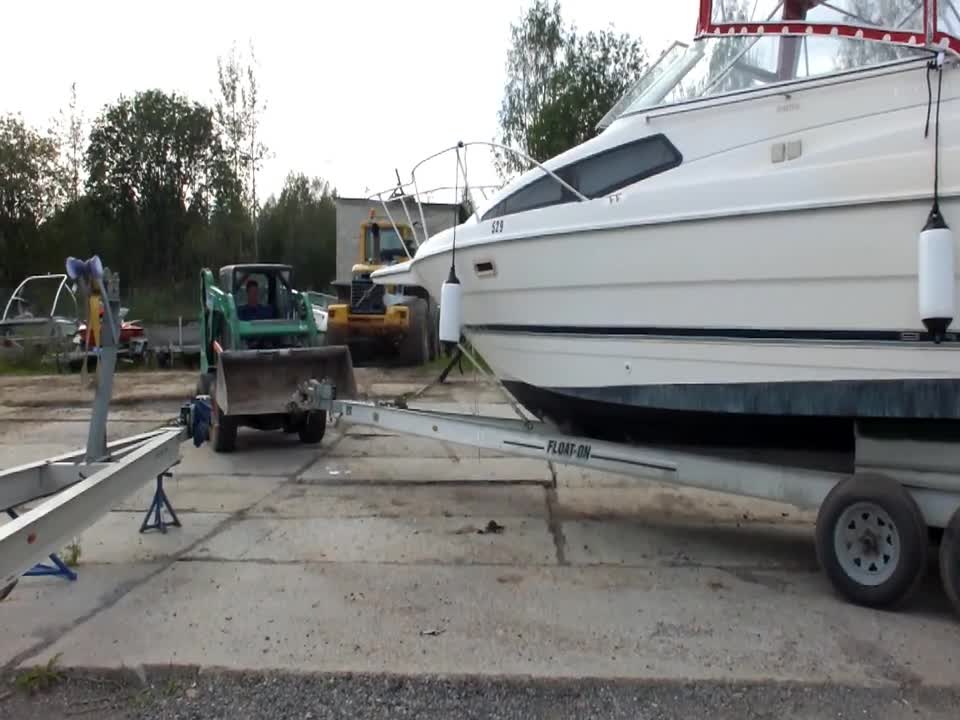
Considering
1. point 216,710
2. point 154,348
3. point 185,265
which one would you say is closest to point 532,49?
point 185,265

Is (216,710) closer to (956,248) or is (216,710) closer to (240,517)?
(240,517)

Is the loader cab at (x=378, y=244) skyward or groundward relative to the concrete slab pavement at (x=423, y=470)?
skyward

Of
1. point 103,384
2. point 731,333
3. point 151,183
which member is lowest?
point 103,384

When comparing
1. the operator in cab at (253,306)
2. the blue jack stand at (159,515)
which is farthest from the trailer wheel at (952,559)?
the operator in cab at (253,306)

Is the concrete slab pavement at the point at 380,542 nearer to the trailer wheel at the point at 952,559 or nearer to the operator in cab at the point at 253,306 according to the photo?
the trailer wheel at the point at 952,559

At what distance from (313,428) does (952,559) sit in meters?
6.33

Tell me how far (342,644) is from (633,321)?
251 cm

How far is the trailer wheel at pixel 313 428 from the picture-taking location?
358 inches

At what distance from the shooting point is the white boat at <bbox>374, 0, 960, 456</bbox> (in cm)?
440

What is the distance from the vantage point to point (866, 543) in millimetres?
4559

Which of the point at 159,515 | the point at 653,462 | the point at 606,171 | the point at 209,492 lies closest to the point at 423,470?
the point at 209,492

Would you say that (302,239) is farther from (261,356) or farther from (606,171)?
(606,171)

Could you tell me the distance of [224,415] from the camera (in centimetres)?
844

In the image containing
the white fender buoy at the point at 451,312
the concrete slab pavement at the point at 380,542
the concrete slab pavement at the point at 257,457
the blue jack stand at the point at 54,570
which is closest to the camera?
the blue jack stand at the point at 54,570
